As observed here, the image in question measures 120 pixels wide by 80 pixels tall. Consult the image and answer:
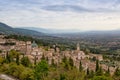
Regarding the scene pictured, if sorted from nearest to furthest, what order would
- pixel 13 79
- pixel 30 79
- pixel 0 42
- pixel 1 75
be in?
pixel 30 79, pixel 13 79, pixel 1 75, pixel 0 42

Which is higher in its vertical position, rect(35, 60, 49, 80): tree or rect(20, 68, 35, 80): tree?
rect(35, 60, 49, 80): tree

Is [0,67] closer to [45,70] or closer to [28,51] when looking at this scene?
[45,70]

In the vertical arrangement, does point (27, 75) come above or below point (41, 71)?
below

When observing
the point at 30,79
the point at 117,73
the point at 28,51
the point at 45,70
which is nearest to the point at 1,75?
the point at 30,79

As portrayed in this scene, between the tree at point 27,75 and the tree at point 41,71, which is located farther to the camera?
the tree at point 27,75

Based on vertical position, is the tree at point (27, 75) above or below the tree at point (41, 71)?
below

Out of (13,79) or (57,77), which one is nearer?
(57,77)

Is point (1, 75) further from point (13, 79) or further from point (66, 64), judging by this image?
point (66, 64)

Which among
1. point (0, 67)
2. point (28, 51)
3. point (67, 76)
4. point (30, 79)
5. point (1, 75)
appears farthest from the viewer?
point (28, 51)

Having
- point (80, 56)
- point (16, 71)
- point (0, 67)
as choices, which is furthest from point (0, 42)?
point (16, 71)

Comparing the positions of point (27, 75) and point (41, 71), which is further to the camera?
point (27, 75)

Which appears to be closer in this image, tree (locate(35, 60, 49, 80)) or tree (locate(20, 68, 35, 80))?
tree (locate(35, 60, 49, 80))
